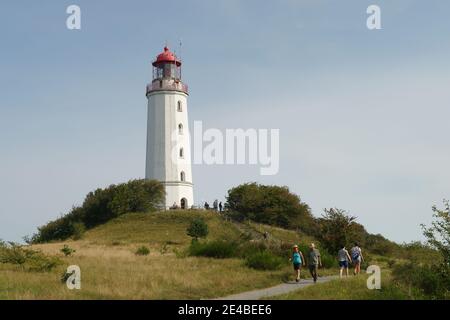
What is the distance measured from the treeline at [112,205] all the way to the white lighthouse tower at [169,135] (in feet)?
5.61

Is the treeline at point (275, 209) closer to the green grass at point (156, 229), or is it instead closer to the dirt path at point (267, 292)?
the green grass at point (156, 229)

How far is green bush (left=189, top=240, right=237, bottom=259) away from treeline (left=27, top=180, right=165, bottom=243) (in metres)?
23.1

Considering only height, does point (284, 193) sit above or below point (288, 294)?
above

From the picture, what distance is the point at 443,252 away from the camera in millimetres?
17281

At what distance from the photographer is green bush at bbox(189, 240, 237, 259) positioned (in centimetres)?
2859

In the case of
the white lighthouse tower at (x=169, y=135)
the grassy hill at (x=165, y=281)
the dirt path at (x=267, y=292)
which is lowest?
the dirt path at (x=267, y=292)

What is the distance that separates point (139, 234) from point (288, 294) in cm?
3053

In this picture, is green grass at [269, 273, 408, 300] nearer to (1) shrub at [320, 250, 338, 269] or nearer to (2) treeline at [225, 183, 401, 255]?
(1) shrub at [320, 250, 338, 269]

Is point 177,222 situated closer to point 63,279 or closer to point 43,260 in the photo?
point 43,260

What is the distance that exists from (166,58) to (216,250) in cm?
3147

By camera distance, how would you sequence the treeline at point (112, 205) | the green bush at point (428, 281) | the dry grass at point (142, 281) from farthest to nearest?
the treeline at point (112, 205) < the green bush at point (428, 281) < the dry grass at point (142, 281)

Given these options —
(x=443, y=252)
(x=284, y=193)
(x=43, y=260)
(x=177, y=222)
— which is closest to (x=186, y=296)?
(x=443, y=252)

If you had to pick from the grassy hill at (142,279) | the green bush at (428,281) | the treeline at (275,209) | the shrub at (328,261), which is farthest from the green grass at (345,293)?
the treeline at (275,209)

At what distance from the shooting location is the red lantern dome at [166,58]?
184 feet
